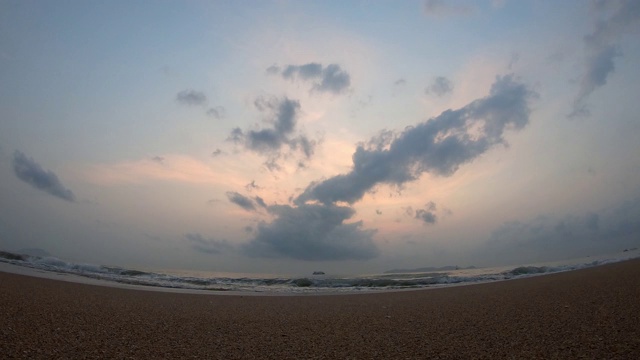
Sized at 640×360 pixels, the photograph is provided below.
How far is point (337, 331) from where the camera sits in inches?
241

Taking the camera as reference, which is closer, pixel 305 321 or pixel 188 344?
pixel 188 344

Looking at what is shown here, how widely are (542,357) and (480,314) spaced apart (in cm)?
345

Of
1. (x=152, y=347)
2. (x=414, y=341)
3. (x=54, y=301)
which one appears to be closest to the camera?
(x=152, y=347)

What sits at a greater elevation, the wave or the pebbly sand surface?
the pebbly sand surface

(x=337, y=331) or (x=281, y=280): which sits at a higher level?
(x=337, y=331)

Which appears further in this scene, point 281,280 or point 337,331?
point 281,280

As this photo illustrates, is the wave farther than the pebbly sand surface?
Yes

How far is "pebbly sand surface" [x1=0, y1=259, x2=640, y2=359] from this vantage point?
434 cm

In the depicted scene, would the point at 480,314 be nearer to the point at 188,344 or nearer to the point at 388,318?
the point at 388,318

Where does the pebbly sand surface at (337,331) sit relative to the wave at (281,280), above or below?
above

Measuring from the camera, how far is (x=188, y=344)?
16.5ft

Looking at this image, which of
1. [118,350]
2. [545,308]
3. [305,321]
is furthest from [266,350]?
[545,308]

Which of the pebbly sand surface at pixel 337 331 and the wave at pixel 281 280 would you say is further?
the wave at pixel 281 280

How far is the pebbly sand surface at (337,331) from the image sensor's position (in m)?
4.34
